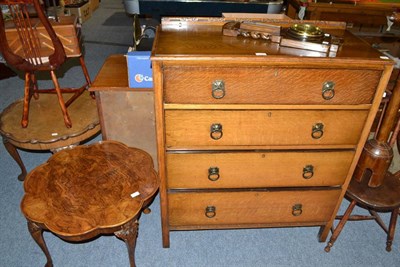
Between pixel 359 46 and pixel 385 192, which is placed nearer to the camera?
pixel 359 46

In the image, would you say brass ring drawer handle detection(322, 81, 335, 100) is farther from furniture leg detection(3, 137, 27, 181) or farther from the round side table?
furniture leg detection(3, 137, 27, 181)

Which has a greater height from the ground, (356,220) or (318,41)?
(318,41)

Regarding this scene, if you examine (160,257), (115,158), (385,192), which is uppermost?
(115,158)

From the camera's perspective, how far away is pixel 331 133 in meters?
1.79

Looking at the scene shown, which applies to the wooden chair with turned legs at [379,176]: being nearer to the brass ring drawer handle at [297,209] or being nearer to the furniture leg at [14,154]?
the brass ring drawer handle at [297,209]

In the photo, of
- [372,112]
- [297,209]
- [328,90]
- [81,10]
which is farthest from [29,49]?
[81,10]

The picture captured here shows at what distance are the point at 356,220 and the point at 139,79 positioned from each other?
1.90 meters

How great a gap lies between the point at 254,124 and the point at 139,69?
84 centimetres

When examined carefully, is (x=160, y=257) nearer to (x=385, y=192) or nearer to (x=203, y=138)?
(x=203, y=138)

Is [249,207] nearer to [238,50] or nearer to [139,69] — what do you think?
[238,50]

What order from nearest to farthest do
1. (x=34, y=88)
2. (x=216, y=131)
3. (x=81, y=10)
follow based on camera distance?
(x=216, y=131)
(x=34, y=88)
(x=81, y=10)

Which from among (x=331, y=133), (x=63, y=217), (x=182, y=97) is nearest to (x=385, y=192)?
(x=331, y=133)

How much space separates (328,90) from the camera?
64.1 inches

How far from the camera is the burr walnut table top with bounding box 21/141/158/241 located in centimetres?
166
